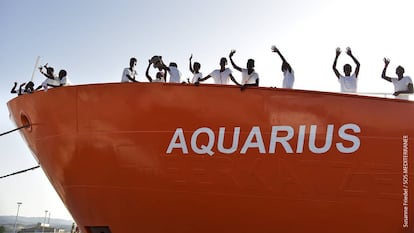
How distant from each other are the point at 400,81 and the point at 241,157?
2.92 metres

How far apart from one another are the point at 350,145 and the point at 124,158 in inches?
134

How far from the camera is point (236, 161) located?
643 cm

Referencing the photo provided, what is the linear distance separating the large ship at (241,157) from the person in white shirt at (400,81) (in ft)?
2.06

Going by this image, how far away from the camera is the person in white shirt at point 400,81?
271 inches

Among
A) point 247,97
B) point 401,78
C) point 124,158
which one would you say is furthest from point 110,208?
point 401,78

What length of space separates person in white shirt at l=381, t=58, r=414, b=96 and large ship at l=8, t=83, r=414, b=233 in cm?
63

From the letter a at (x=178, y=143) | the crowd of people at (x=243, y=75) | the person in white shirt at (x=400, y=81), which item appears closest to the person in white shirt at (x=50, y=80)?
the crowd of people at (x=243, y=75)

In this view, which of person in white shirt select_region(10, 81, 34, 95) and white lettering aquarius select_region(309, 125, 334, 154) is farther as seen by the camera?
person in white shirt select_region(10, 81, 34, 95)

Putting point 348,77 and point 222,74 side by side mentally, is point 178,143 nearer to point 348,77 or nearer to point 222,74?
point 222,74

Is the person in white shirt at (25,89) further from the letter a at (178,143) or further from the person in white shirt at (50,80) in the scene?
the letter a at (178,143)

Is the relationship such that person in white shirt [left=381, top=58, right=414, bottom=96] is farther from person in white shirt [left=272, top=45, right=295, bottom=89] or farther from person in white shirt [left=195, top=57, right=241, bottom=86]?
person in white shirt [left=195, top=57, right=241, bottom=86]

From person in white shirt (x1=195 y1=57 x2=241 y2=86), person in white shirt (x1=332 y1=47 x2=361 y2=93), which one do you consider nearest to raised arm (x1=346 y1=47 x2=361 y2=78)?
person in white shirt (x1=332 y1=47 x2=361 y2=93)

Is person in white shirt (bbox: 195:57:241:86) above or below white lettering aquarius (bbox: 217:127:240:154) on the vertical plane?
above

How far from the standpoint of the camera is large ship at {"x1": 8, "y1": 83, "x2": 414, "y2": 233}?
6.25m
